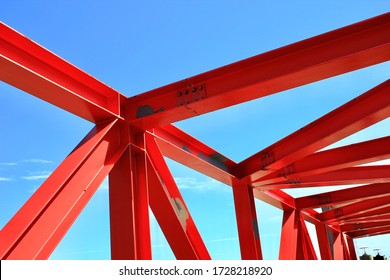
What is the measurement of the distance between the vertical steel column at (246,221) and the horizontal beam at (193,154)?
297mm

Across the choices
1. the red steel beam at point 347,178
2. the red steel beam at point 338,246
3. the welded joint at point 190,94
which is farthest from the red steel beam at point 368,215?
the welded joint at point 190,94

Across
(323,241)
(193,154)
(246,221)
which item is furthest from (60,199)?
(323,241)

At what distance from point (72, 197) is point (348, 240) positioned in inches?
532

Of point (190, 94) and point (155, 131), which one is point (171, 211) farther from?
point (190, 94)

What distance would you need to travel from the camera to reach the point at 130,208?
4.30 m

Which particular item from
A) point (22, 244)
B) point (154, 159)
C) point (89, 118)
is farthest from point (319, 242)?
point (22, 244)

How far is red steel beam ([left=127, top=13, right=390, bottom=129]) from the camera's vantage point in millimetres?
3893

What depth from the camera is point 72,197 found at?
3.72 meters

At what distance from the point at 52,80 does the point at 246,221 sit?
427 centimetres

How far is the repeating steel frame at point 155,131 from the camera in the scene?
355 centimetres

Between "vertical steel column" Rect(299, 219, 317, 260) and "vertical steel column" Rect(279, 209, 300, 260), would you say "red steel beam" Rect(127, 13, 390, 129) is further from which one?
"vertical steel column" Rect(299, 219, 317, 260)

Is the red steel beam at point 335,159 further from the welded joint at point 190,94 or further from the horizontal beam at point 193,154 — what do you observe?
the welded joint at point 190,94
